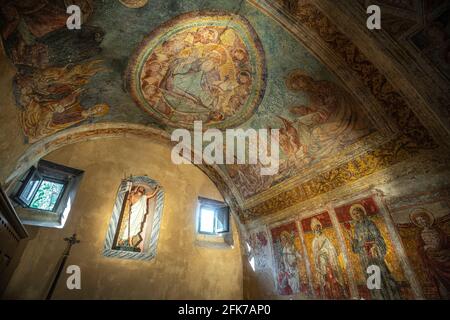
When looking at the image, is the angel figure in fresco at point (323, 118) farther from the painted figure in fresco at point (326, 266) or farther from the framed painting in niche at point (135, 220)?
the framed painting in niche at point (135, 220)

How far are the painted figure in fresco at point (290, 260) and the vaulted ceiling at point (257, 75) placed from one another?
1123mm

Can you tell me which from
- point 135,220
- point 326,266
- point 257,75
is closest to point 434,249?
point 326,266

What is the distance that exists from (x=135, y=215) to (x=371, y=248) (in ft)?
24.4

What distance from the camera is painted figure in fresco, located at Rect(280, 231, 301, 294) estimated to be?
6023mm

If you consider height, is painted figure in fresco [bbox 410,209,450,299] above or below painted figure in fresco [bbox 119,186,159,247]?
below

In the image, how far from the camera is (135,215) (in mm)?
8078

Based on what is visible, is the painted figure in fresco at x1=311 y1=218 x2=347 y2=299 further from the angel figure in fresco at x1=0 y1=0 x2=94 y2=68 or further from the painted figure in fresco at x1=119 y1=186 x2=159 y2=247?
the angel figure in fresco at x1=0 y1=0 x2=94 y2=68

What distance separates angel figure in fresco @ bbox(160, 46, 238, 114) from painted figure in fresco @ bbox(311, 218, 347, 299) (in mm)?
4412

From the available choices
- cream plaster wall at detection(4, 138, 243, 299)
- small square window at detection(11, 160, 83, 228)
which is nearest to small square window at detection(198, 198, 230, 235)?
cream plaster wall at detection(4, 138, 243, 299)

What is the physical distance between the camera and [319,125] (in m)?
5.34

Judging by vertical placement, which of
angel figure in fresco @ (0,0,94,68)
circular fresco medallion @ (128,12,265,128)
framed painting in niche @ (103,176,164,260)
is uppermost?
circular fresco medallion @ (128,12,265,128)

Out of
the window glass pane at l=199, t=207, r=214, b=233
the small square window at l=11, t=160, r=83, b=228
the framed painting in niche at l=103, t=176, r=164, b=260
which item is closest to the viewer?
the small square window at l=11, t=160, r=83, b=228

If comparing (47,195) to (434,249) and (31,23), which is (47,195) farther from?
(434,249)

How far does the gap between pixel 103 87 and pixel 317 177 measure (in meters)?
5.91
